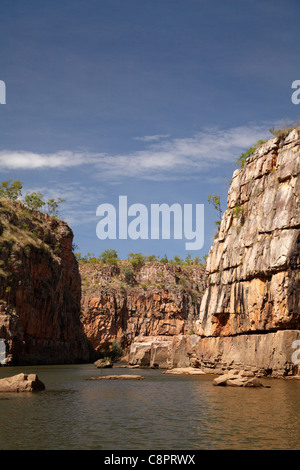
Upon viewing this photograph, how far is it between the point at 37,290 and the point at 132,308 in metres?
52.0

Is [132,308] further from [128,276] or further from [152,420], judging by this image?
[152,420]

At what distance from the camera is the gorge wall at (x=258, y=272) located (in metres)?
46.7

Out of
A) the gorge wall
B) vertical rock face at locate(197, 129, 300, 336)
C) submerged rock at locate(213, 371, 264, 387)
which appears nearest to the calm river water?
submerged rock at locate(213, 371, 264, 387)

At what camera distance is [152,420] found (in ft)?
77.6

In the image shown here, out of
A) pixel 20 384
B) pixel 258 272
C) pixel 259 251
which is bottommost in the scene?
pixel 20 384

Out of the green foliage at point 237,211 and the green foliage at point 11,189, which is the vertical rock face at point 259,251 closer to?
the green foliage at point 237,211

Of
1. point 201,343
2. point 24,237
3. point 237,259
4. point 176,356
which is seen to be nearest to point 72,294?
point 24,237

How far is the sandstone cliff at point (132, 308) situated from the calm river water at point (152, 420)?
365 feet

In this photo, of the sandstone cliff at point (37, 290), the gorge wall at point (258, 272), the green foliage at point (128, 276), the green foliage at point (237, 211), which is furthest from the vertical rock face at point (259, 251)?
the green foliage at point (128, 276)

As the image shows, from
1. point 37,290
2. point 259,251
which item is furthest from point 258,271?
point 37,290

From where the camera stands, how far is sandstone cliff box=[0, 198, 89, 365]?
9262 centimetres
